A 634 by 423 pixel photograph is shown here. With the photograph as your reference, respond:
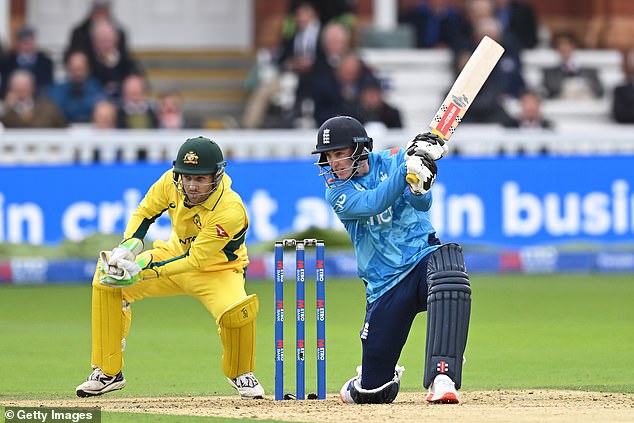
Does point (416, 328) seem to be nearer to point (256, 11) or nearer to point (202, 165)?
point (202, 165)

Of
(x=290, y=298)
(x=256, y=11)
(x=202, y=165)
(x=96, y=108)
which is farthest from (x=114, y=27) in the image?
(x=202, y=165)

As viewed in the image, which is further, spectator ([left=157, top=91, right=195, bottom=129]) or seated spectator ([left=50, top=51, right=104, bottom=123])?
seated spectator ([left=50, top=51, right=104, bottom=123])

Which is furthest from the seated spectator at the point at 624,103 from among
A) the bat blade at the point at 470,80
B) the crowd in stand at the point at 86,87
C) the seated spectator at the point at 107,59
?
the bat blade at the point at 470,80

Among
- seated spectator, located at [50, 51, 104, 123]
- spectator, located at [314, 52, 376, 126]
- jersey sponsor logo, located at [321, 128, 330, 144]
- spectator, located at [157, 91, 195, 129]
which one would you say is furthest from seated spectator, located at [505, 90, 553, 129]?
Result: jersey sponsor logo, located at [321, 128, 330, 144]

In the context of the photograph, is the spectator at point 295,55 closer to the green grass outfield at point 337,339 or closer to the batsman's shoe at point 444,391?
the green grass outfield at point 337,339

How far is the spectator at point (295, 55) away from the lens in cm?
1873

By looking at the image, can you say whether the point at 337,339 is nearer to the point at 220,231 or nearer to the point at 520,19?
the point at 220,231

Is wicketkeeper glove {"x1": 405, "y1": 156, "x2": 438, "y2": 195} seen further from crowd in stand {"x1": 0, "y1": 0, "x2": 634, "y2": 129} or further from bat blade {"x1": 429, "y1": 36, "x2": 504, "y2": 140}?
crowd in stand {"x1": 0, "y1": 0, "x2": 634, "y2": 129}

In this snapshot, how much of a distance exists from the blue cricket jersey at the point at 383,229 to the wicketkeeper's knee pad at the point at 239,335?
70 cm

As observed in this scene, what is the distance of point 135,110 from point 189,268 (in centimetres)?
844

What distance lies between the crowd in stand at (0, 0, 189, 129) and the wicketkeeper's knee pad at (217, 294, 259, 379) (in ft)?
25.1

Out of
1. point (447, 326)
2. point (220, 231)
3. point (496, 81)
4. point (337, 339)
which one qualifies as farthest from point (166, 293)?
point (496, 81)

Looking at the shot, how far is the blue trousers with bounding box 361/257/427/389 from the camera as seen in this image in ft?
28.0

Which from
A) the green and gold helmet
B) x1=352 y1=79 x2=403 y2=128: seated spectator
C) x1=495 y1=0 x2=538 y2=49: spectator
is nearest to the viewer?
the green and gold helmet
